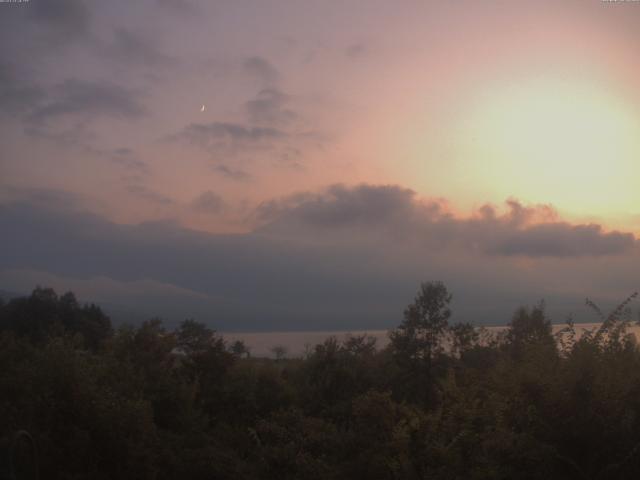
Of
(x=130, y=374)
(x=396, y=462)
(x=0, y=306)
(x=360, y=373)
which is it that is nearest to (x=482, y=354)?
(x=360, y=373)

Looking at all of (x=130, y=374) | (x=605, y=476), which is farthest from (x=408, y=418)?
(x=130, y=374)

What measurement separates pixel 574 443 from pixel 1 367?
751 inches

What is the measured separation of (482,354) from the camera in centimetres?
4075

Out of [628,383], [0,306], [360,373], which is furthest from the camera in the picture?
[0,306]

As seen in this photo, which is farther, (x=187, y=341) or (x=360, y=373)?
(x=187, y=341)

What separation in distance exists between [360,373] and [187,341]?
12399mm

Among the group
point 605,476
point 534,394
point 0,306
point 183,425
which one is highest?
point 0,306

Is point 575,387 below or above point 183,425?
above

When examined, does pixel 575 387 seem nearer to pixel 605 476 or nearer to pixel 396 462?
pixel 605 476

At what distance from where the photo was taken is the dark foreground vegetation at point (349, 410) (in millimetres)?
10602

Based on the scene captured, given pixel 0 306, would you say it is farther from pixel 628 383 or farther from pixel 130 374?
pixel 628 383

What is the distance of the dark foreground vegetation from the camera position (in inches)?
417

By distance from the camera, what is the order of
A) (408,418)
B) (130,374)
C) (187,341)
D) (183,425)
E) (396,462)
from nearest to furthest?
(396,462), (408,418), (130,374), (183,425), (187,341)

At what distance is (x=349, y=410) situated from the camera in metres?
31.0
